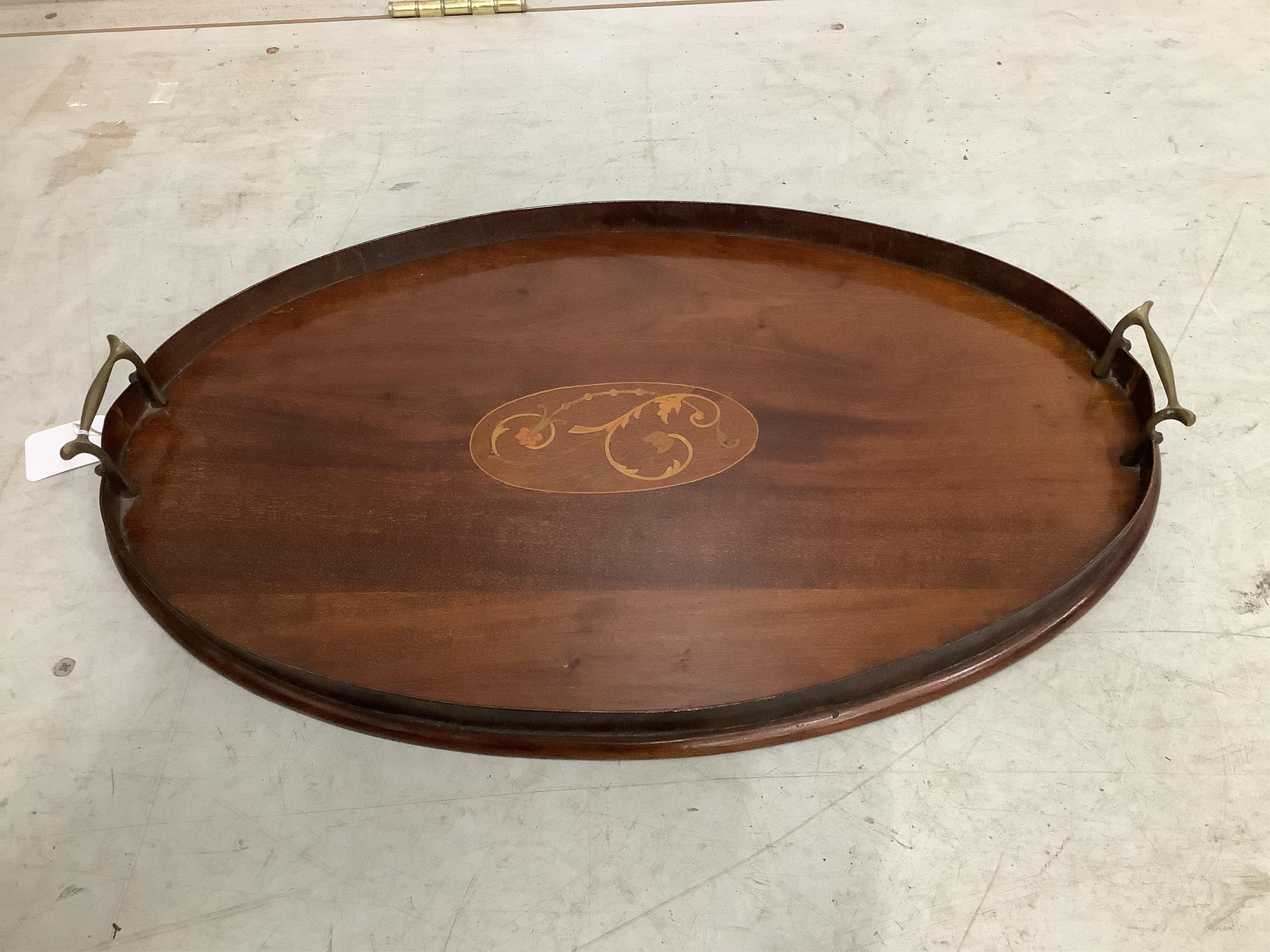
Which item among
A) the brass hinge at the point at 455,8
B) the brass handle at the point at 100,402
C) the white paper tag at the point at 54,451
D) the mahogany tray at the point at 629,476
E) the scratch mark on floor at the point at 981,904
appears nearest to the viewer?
the scratch mark on floor at the point at 981,904

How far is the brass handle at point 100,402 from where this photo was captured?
1.46m

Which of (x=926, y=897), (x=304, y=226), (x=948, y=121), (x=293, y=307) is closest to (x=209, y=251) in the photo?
(x=304, y=226)

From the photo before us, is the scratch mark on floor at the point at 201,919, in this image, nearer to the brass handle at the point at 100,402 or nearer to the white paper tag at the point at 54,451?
the brass handle at the point at 100,402

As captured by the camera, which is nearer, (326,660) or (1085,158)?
(326,660)

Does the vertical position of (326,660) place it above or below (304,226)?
below

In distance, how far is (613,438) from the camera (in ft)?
5.19

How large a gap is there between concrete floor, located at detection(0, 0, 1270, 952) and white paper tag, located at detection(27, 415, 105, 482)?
0.03m

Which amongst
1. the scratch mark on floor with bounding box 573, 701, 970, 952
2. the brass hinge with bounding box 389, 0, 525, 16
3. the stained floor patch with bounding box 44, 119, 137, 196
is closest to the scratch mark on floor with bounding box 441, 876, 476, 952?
the scratch mark on floor with bounding box 573, 701, 970, 952

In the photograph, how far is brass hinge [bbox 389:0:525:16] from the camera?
267 cm

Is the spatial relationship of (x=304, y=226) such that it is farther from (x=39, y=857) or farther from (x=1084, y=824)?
(x=1084, y=824)

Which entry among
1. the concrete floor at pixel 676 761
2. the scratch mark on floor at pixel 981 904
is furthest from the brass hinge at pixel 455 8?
the scratch mark on floor at pixel 981 904

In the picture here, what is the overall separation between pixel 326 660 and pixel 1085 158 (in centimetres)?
184

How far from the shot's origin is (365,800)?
1.35 m

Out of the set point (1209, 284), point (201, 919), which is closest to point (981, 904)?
point (201, 919)
